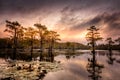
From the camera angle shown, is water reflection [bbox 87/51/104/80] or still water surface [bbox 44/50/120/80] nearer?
still water surface [bbox 44/50/120/80]

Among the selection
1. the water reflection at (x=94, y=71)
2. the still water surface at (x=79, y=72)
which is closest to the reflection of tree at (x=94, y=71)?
the water reflection at (x=94, y=71)

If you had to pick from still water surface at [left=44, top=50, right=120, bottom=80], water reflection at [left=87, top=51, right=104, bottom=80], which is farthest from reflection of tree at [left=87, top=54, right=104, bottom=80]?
still water surface at [left=44, top=50, right=120, bottom=80]

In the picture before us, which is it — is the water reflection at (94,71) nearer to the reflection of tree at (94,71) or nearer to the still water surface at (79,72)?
the reflection of tree at (94,71)

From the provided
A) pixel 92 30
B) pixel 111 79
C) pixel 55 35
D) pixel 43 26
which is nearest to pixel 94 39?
pixel 92 30

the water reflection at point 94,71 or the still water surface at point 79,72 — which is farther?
the water reflection at point 94,71

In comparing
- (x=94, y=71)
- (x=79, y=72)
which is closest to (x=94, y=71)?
(x=94, y=71)

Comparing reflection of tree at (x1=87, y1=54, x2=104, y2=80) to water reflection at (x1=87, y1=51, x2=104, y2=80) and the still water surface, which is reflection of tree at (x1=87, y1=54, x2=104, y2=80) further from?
the still water surface

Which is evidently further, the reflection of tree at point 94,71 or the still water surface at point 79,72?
the reflection of tree at point 94,71

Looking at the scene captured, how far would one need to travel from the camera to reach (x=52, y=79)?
13789 millimetres

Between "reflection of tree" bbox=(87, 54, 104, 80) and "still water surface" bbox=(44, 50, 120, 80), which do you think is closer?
"still water surface" bbox=(44, 50, 120, 80)

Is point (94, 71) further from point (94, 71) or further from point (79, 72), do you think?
point (79, 72)

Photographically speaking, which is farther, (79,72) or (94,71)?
(94,71)

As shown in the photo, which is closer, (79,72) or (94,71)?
(79,72)

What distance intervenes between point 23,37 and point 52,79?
5999 cm
